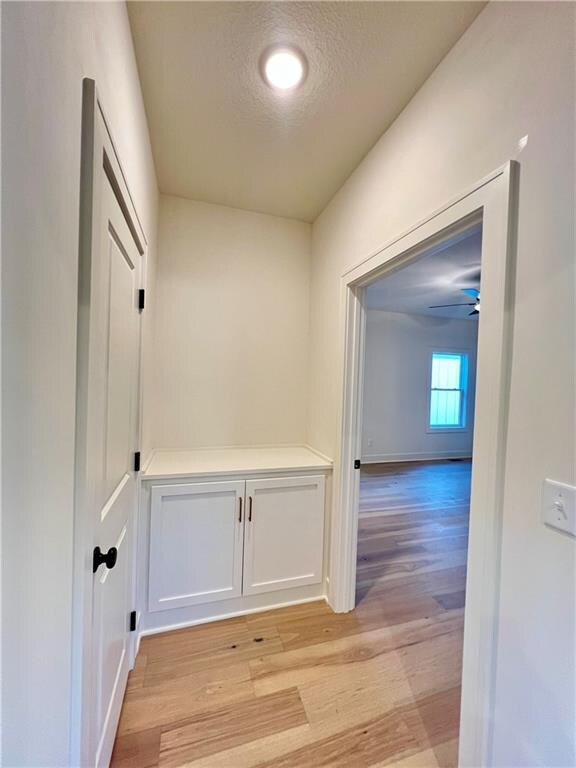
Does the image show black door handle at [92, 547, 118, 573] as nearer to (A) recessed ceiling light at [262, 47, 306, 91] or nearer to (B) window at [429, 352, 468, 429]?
(A) recessed ceiling light at [262, 47, 306, 91]

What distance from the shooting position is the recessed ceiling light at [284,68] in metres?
1.23

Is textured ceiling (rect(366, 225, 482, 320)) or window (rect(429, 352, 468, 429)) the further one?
window (rect(429, 352, 468, 429))

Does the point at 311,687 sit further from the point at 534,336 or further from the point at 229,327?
the point at 229,327

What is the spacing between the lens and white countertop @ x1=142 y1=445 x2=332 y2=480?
1.86 metres

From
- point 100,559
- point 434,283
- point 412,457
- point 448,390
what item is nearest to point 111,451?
point 100,559

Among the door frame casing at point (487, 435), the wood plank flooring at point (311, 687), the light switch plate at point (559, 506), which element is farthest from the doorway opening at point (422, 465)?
the light switch plate at point (559, 506)

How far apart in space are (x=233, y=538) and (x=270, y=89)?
2273 millimetres

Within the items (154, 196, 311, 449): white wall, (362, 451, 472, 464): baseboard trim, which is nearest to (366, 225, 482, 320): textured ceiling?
(154, 196, 311, 449): white wall

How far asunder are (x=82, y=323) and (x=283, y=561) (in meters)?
1.86

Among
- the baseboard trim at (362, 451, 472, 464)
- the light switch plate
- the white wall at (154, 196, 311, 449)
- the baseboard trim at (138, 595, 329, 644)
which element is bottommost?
the baseboard trim at (138, 595, 329, 644)

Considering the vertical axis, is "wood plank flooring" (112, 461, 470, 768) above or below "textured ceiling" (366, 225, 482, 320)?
below

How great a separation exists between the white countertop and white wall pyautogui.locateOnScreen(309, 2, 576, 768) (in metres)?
1.27

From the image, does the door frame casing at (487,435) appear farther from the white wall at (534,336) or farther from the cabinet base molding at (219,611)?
the cabinet base molding at (219,611)

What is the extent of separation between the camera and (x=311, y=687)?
149 centimetres
